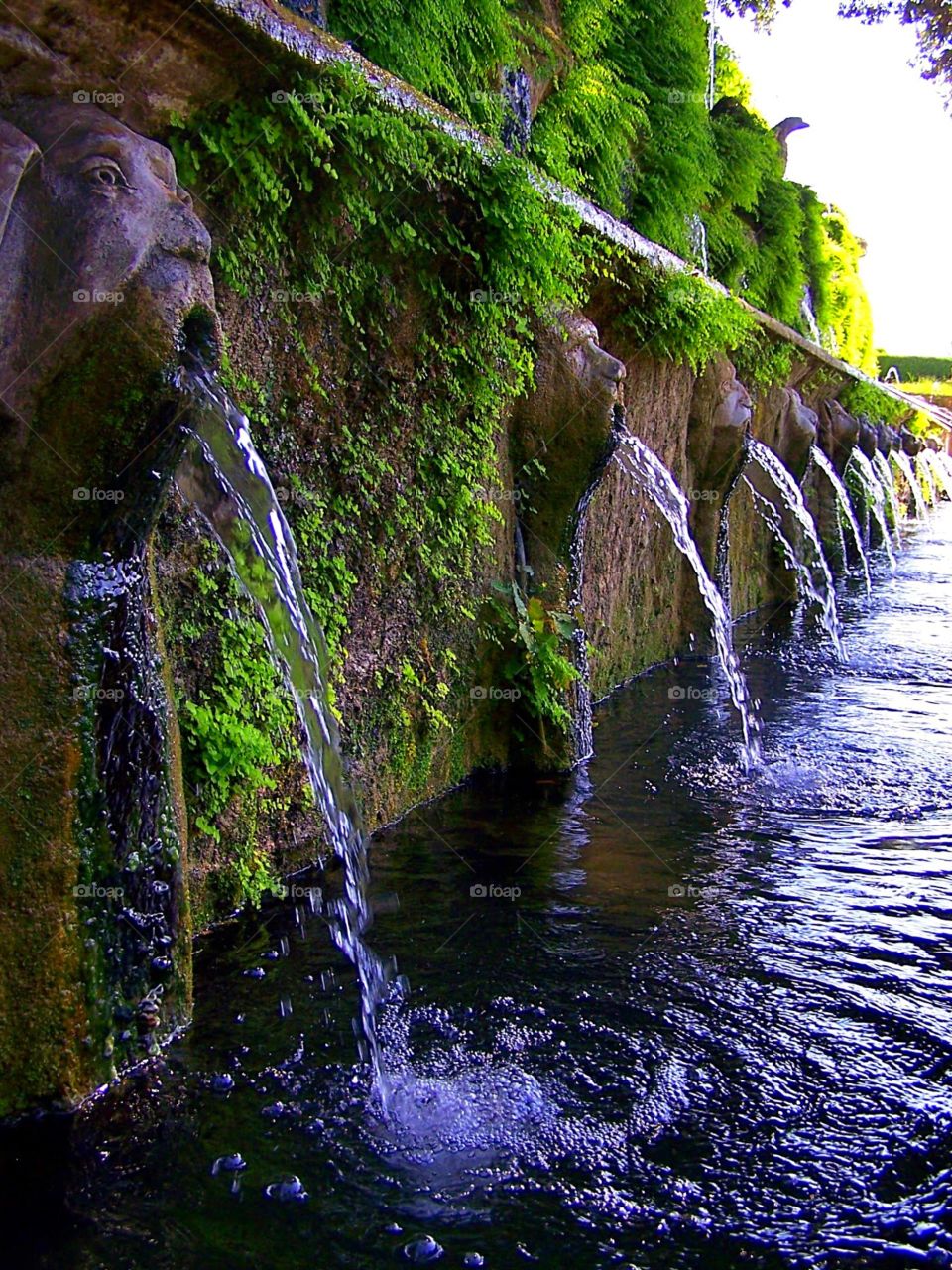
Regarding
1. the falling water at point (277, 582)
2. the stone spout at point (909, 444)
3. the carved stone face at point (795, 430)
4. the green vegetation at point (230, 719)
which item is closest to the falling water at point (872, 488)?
the carved stone face at point (795, 430)

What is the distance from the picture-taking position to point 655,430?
9.16 meters

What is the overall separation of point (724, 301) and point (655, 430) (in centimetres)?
108

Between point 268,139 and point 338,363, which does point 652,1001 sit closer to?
point 338,363

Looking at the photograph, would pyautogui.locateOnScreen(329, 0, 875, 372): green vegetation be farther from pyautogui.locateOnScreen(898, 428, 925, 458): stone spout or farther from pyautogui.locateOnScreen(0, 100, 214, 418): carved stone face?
pyautogui.locateOnScreen(898, 428, 925, 458): stone spout

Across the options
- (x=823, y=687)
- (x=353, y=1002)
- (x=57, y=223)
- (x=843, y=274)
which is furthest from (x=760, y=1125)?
(x=843, y=274)

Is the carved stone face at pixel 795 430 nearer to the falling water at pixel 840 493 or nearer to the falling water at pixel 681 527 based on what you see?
the falling water at pixel 840 493

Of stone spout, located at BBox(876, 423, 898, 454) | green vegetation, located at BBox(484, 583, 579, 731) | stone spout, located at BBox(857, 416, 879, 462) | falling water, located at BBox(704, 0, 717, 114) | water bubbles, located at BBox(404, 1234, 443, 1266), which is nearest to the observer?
water bubbles, located at BBox(404, 1234, 443, 1266)

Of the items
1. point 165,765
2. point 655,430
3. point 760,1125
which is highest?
point 655,430

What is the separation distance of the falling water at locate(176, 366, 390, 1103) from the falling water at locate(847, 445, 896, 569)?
45.8 feet

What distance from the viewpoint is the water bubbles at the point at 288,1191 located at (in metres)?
2.79

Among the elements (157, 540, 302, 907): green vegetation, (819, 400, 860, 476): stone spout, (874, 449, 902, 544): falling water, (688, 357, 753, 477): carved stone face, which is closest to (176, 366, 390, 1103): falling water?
(157, 540, 302, 907): green vegetation

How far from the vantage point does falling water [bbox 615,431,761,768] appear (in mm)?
6953

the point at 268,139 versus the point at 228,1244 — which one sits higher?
the point at 268,139

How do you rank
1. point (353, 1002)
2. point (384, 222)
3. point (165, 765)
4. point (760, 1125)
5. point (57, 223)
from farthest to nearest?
point (384, 222), point (353, 1002), point (165, 765), point (760, 1125), point (57, 223)
